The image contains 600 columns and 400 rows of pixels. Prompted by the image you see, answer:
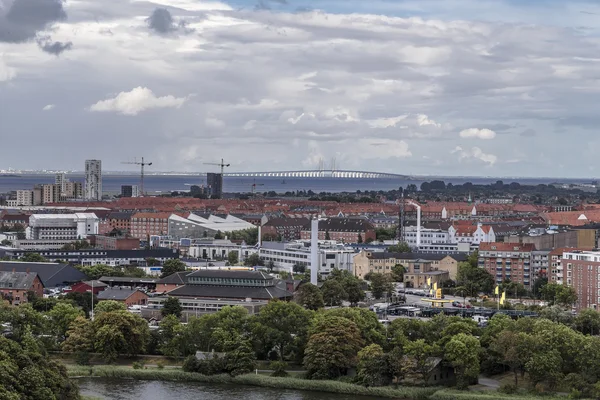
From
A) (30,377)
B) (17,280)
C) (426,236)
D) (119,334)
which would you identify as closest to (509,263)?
(426,236)

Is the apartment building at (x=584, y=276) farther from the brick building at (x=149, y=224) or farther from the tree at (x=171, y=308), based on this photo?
the brick building at (x=149, y=224)

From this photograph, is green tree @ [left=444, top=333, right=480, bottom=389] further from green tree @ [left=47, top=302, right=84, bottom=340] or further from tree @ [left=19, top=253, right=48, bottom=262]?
tree @ [left=19, top=253, right=48, bottom=262]

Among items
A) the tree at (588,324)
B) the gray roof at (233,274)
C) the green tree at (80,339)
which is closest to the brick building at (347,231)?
the gray roof at (233,274)

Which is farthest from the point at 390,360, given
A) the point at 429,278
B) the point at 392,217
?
the point at 392,217

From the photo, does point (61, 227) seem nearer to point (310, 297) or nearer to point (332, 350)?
point (310, 297)

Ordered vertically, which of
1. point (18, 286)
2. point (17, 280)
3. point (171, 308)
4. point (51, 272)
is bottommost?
point (171, 308)

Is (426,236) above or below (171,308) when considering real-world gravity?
above

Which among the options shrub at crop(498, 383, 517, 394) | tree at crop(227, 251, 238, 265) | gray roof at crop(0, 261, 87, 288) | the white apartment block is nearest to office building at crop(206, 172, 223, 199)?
the white apartment block
